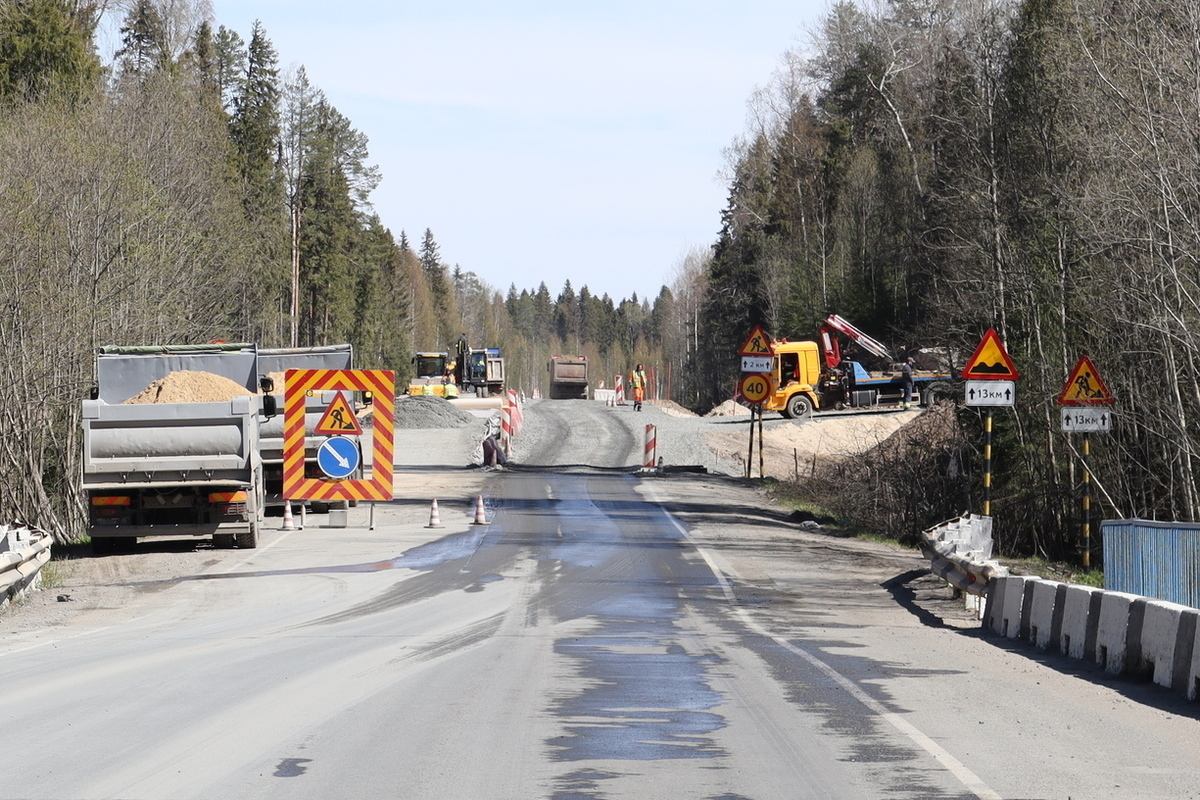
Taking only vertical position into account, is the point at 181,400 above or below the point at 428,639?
above

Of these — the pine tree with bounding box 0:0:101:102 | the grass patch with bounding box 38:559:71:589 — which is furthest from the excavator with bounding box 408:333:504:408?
the grass patch with bounding box 38:559:71:589

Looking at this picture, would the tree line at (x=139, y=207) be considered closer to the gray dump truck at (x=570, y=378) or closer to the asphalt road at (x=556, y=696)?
the asphalt road at (x=556, y=696)

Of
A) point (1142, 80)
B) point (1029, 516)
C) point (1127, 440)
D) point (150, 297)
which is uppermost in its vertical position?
point (1142, 80)

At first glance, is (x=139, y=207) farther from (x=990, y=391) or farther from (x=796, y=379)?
(x=796, y=379)

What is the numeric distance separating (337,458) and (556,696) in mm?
12438

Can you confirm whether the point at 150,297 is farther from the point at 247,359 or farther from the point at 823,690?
the point at 823,690

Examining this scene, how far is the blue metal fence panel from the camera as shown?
12125 millimetres

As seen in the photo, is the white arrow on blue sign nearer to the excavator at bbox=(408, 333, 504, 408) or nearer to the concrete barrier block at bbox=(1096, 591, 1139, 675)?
the concrete barrier block at bbox=(1096, 591, 1139, 675)

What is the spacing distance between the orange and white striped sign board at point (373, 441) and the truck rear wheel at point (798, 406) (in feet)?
115

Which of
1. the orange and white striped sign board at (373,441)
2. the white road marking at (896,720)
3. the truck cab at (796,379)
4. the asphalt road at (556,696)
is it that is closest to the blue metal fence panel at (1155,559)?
the asphalt road at (556,696)

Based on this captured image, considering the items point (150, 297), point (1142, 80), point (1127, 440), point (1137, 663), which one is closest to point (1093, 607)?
point (1137, 663)

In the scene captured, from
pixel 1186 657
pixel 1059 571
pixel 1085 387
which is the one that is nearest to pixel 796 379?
pixel 1059 571

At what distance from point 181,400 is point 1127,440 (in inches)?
657

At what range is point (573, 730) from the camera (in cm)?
765
